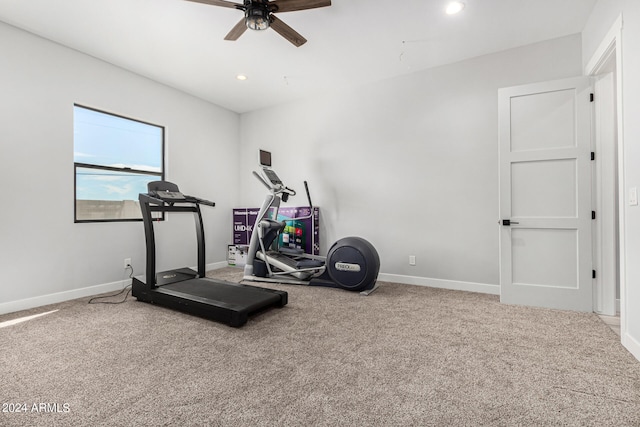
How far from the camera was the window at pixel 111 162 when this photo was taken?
12.0ft

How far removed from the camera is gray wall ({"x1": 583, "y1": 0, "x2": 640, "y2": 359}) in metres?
2.00

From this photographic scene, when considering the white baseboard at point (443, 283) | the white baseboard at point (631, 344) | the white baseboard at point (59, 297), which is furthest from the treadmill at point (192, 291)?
the white baseboard at point (631, 344)

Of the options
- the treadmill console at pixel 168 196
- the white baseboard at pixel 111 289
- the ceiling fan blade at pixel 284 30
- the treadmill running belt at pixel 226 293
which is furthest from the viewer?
the treadmill console at pixel 168 196

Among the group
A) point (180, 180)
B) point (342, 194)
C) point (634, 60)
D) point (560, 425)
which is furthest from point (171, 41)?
point (560, 425)

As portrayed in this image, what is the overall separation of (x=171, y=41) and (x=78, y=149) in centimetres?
175

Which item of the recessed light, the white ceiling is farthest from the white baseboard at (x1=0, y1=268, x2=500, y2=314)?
the recessed light

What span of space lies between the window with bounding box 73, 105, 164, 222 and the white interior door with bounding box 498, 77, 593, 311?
15.6 ft

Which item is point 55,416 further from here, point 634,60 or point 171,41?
point 634,60

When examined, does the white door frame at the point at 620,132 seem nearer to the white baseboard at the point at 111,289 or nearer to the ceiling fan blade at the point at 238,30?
the white baseboard at the point at 111,289

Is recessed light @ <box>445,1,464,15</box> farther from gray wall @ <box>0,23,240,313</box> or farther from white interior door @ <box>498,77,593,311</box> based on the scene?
gray wall @ <box>0,23,240,313</box>

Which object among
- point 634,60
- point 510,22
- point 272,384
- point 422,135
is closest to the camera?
point 272,384

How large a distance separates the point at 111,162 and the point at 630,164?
5.37 m

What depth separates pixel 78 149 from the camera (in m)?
3.61

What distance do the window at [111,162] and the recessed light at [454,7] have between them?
4143 millimetres
